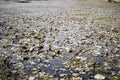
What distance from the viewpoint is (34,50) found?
27.9ft

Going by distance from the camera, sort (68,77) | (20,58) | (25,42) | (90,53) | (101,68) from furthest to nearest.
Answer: (25,42) → (90,53) → (20,58) → (101,68) → (68,77)

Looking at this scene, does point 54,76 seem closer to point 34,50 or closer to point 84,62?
point 84,62

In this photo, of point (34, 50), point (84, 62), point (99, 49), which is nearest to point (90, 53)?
point (99, 49)

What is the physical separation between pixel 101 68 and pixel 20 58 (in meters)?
2.70

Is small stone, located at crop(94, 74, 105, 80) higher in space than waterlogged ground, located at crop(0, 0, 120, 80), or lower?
higher

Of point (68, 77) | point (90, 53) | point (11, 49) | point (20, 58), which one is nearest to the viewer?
point (68, 77)

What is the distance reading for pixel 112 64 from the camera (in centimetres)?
684

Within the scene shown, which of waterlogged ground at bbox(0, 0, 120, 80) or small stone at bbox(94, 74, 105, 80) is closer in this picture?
small stone at bbox(94, 74, 105, 80)

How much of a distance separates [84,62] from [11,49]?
3.11 metres

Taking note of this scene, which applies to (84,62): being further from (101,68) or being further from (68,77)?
(68,77)

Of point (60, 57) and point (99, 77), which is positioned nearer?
point (99, 77)

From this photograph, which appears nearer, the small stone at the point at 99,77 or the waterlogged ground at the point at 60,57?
the small stone at the point at 99,77

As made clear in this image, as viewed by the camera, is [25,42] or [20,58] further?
[25,42]

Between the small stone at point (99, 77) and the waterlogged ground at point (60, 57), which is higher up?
the small stone at point (99, 77)
